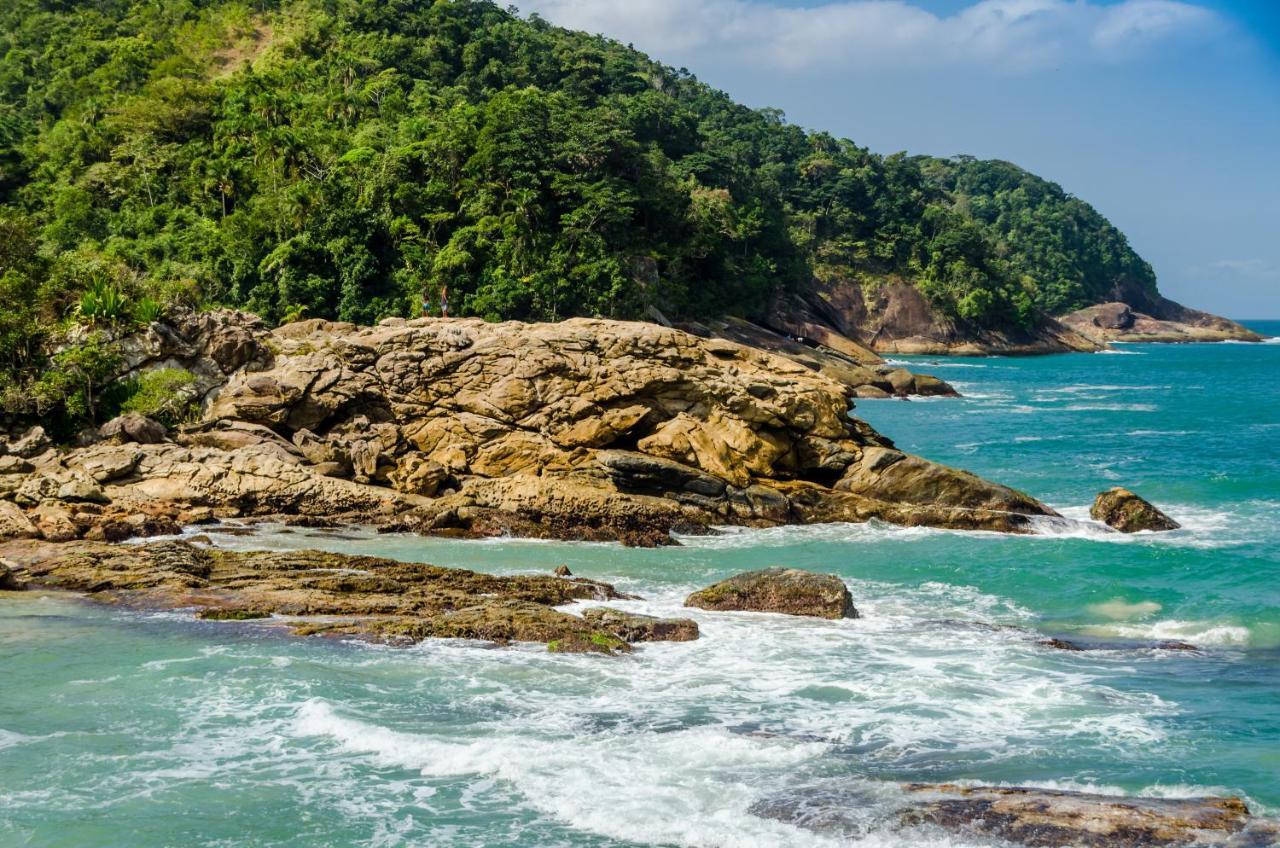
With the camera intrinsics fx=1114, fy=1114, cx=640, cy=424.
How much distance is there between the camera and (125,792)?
12.1 m

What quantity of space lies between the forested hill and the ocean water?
1758 centimetres

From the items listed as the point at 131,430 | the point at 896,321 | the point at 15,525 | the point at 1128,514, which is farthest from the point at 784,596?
the point at 896,321

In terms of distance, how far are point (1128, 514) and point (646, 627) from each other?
15.6m

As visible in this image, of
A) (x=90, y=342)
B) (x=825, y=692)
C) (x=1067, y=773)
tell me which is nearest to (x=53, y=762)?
(x=825, y=692)

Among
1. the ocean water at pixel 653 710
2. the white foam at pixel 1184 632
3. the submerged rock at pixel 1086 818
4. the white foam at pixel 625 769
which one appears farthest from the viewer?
the white foam at pixel 1184 632

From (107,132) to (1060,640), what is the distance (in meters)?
69.8

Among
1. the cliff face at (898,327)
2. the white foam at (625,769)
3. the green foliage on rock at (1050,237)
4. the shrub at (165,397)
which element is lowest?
the white foam at (625,769)

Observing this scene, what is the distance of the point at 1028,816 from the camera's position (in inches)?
435

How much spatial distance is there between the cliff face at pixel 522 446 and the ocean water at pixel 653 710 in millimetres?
2389

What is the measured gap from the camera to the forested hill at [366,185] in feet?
187

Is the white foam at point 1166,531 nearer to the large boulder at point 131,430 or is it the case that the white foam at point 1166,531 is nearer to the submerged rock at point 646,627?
the submerged rock at point 646,627

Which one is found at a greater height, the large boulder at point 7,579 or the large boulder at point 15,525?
the large boulder at point 15,525

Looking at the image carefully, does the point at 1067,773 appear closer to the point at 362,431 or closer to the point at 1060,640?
the point at 1060,640

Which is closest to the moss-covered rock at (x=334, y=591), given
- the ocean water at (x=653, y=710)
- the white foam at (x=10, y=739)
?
the ocean water at (x=653, y=710)
